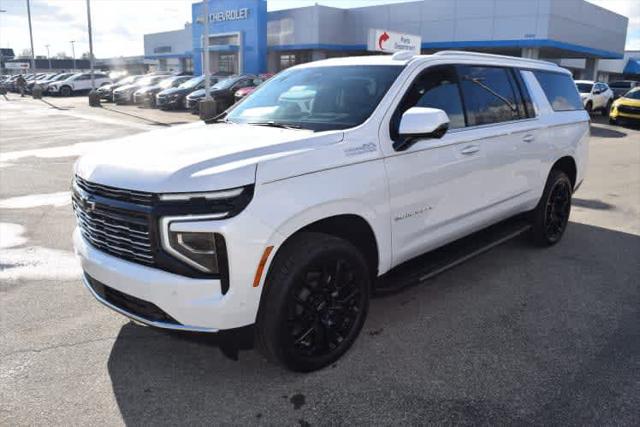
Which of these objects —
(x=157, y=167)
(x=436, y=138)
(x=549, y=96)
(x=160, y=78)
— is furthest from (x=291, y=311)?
(x=160, y=78)

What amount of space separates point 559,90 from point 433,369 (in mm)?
3774

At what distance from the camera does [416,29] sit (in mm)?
33688

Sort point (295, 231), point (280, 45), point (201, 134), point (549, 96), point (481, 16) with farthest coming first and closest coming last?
1. point (280, 45)
2. point (481, 16)
3. point (549, 96)
4. point (201, 134)
5. point (295, 231)

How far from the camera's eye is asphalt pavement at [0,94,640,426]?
2.88 meters

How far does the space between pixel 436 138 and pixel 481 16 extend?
29977 millimetres

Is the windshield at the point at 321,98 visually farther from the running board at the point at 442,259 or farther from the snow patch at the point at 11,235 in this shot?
the snow patch at the point at 11,235

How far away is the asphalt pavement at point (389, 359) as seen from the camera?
2881 mm

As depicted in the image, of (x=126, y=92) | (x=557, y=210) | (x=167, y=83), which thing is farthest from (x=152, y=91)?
(x=557, y=210)

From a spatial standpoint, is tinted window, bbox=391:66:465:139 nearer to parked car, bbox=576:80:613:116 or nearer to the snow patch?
the snow patch

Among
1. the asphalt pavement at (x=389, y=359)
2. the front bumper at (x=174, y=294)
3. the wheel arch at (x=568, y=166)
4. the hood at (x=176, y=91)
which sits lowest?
the asphalt pavement at (x=389, y=359)

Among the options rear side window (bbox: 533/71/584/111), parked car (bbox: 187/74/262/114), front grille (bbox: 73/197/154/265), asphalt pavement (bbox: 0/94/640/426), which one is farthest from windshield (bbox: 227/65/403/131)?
parked car (bbox: 187/74/262/114)

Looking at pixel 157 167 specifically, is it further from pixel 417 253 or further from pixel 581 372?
pixel 581 372

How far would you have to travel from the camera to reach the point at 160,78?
30750mm

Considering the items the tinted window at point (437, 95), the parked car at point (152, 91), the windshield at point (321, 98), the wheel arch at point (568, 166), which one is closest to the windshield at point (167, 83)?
the parked car at point (152, 91)
